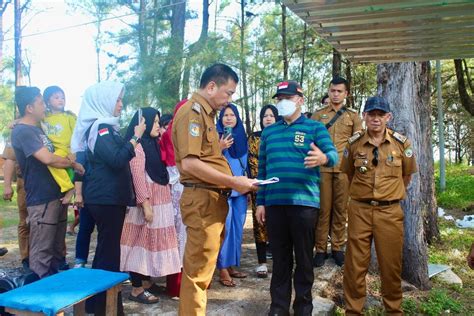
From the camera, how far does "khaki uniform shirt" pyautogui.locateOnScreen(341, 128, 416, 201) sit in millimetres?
3496

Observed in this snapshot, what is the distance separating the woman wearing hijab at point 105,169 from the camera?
3.04 metres

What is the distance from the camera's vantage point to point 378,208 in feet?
11.5

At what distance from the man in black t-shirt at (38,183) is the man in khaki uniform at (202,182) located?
145 cm

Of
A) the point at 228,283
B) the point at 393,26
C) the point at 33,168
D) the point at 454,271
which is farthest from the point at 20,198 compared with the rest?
the point at 454,271

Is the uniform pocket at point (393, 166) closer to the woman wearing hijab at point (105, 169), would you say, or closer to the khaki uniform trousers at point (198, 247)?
the khaki uniform trousers at point (198, 247)

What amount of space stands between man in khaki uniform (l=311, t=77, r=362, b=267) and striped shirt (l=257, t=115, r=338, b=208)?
119 centimetres

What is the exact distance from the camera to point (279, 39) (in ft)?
59.1

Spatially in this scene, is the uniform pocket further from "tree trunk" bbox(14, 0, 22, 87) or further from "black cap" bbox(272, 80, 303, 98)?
"tree trunk" bbox(14, 0, 22, 87)

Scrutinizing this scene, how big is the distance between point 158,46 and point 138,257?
8.37 m

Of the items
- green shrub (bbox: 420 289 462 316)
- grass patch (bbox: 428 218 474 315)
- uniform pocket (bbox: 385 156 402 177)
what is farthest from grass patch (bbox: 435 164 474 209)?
uniform pocket (bbox: 385 156 402 177)

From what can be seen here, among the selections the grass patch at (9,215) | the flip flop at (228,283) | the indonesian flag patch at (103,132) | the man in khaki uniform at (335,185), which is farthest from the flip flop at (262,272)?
the grass patch at (9,215)

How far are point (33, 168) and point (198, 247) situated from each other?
5.93 feet

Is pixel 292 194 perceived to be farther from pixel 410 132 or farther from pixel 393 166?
pixel 410 132

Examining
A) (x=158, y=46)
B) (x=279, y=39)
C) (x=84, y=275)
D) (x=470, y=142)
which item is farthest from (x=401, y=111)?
(x=470, y=142)
